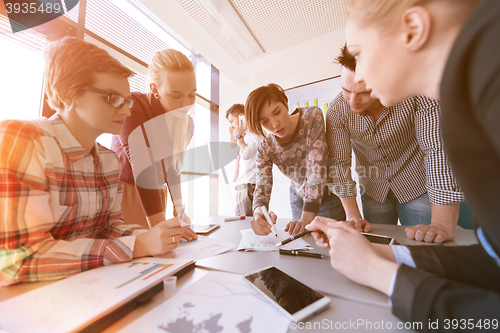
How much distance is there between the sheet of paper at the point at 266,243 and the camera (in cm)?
77

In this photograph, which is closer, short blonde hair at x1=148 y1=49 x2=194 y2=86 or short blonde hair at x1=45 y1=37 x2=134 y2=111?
short blonde hair at x1=45 y1=37 x2=134 y2=111

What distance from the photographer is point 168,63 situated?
1.19 metres

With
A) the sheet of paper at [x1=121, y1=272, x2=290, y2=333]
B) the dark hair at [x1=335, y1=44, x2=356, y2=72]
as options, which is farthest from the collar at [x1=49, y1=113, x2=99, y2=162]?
the dark hair at [x1=335, y1=44, x2=356, y2=72]

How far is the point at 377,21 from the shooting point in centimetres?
43

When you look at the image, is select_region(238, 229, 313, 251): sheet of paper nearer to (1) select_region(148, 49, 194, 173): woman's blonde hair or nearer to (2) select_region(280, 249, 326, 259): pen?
(2) select_region(280, 249, 326, 259): pen

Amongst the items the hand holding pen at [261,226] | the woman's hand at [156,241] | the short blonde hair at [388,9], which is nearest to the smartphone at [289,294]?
the woman's hand at [156,241]

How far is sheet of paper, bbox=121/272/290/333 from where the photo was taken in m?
0.34

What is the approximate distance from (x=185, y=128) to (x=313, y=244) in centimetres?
116

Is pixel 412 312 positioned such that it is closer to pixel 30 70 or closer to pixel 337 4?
pixel 30 70

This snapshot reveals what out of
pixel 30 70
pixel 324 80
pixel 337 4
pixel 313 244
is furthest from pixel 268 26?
pixel 313 244

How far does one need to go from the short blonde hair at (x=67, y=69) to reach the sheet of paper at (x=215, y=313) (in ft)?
2.57

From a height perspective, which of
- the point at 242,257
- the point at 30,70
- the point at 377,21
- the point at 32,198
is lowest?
the point at 242,257

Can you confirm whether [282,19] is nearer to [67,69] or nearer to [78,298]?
[67,69]

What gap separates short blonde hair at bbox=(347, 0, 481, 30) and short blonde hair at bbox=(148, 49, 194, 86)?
3.24 ft
